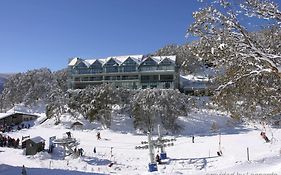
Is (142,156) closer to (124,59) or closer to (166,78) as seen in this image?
(166,78)

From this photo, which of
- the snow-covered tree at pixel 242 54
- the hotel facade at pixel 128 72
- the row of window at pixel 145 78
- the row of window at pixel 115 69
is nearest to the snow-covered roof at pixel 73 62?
the hotel facade at pixel 128 72

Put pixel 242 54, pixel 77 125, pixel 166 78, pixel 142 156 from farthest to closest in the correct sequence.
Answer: pixel 166 78, pixel 77 125, pixel 142 156, pixel 242 54

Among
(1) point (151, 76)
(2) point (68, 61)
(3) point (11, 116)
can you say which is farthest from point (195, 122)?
(2) point (68, 61)

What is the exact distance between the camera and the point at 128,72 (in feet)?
236

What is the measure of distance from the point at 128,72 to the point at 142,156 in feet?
130

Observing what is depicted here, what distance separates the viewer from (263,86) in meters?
14.1

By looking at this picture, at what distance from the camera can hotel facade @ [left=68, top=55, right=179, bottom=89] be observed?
69562 millimetres

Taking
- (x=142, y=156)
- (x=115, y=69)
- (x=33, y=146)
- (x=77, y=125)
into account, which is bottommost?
(x=142, y=156)

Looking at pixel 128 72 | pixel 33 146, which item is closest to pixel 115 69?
pixel 128 72

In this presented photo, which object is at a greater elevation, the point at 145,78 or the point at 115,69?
the point at 115,69

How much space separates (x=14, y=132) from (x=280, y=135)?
37469 mm

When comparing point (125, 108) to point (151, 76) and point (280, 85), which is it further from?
point (280, 85)

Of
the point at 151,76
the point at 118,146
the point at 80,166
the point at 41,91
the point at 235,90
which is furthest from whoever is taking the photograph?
the point at 41,91

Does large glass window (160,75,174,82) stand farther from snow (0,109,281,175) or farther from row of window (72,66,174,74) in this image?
snow (0,109,281,175)
